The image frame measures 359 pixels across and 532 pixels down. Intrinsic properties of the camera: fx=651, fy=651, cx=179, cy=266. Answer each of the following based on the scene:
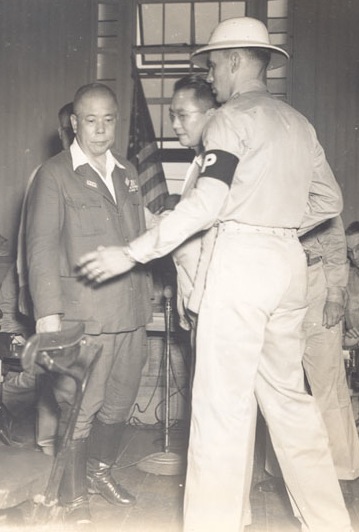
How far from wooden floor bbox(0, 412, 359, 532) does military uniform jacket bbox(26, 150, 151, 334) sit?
849 mm

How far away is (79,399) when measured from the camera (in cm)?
182

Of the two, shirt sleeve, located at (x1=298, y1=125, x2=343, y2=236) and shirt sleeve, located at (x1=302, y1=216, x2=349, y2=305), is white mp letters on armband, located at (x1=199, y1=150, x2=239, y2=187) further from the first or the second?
shirt sleeve, located at (x1=302, y1=216, x2=349, y2=305)

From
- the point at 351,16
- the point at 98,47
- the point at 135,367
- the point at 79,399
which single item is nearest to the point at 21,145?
the point at 98,47

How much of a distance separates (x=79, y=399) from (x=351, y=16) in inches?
194

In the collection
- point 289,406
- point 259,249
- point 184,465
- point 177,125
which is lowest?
point 184,465

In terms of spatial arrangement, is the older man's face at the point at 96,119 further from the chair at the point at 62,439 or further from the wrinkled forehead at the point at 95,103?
the chair at the point at 62,439

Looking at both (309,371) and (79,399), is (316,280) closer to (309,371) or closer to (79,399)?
(309,371)

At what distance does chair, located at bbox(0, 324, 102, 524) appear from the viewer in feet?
5.62

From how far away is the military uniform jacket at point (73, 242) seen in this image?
2.79m

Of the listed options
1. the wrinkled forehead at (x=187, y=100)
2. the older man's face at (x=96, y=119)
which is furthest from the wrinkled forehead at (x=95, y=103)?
the wrinkled forehead at (x=187, y=100)

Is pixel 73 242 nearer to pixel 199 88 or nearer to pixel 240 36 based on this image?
pixel 199 88

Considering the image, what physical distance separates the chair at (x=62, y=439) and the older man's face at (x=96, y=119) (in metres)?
1.23

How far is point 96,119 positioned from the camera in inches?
115

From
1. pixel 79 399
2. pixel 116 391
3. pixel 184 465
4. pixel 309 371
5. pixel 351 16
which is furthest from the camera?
pixel 351 16
